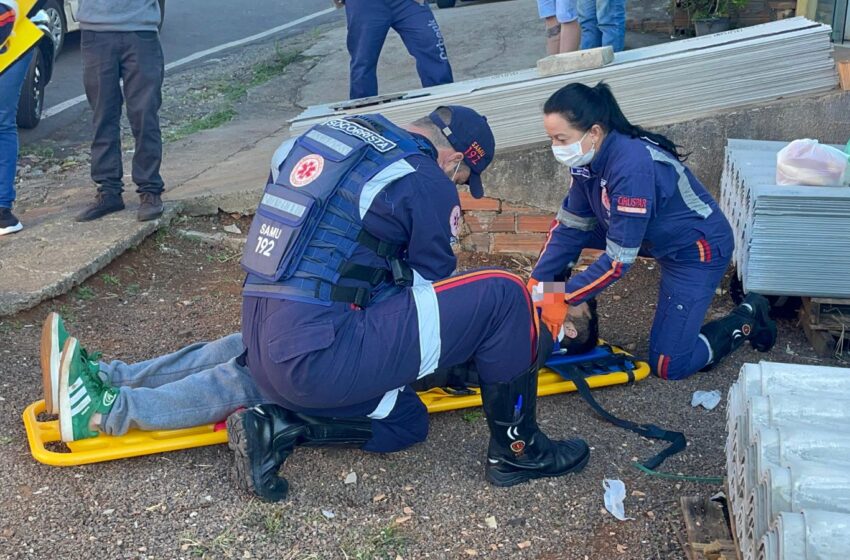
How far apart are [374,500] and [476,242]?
2.46 m

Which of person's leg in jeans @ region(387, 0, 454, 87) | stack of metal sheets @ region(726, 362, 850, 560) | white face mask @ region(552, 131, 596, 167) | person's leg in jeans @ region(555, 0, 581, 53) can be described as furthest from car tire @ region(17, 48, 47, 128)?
stack of metal sheets @ region(726, 362, 850, 560)

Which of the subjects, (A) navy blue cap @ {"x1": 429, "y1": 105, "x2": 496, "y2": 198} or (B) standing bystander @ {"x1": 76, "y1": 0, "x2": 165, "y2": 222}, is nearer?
(A) navy blue cap @ {"x1": 429, "y1": 105, "x2": 496, "y2": 198}

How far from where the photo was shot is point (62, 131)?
7.52 meters

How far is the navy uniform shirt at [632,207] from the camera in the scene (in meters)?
3.64

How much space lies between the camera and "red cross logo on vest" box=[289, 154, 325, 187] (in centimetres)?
284

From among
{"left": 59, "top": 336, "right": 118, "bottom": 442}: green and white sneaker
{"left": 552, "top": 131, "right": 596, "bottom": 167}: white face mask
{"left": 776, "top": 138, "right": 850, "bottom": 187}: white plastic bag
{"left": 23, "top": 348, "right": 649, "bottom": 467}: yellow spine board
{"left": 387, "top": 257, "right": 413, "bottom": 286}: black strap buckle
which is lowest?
{"left": 23, "top": 348, "right": 649, "bottom": 467}: yellow spine board

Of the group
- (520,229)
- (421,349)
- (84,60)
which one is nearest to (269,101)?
(84,60)

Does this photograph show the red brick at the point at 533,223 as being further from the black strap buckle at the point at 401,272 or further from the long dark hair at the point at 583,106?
the black strap buckle at the point at 401,272

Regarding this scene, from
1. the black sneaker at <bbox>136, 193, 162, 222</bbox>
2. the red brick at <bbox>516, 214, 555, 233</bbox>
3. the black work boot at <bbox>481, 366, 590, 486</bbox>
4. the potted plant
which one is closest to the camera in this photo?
the black work boot at <bbox>481, 366, 590, 486</bbox>

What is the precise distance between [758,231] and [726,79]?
1.24 m

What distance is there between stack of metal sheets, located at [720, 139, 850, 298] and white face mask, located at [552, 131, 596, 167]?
819 mm

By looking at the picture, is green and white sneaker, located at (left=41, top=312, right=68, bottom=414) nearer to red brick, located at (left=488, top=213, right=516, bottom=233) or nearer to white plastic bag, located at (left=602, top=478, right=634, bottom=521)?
white plastic bag, located at (left=602, top=478, right=634, bottom=521)

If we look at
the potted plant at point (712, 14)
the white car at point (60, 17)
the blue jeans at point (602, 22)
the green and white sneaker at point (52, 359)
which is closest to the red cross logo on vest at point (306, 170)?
the green and white sneaker at point (52, 359)

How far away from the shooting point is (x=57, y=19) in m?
9.32
